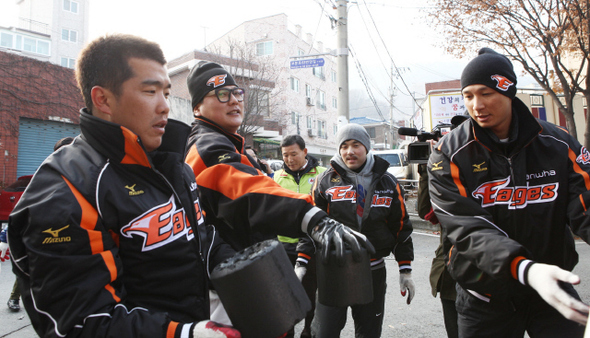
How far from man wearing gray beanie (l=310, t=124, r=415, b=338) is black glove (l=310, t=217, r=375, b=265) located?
1531 millimetres

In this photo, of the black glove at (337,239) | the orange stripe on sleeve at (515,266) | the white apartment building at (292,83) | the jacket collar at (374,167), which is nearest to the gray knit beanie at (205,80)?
the black glove at (337,239)

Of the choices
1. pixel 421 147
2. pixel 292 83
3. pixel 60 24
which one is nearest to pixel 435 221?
pixel 421 147

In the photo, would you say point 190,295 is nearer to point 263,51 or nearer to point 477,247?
point 477,247

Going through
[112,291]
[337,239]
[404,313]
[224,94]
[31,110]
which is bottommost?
[404,313]

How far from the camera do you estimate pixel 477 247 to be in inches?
75.9

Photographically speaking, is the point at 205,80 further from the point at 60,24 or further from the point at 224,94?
the point at 60,24

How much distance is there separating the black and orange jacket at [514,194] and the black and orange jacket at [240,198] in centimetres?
86

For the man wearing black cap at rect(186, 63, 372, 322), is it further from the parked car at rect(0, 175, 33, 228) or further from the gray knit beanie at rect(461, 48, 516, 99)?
the parked car at rect(0, 175, 33, 228)

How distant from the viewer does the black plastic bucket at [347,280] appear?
1705 millimetres

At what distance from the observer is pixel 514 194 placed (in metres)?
2.12

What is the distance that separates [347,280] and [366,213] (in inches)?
61.1

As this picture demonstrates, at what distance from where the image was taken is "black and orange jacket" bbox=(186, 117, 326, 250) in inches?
69.6

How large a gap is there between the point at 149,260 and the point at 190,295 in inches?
9.1

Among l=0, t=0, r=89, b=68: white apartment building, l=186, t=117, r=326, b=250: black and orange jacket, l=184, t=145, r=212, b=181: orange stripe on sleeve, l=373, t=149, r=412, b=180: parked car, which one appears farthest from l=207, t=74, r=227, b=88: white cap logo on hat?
l=0, t=0, r=89, b=68: white apartment building
